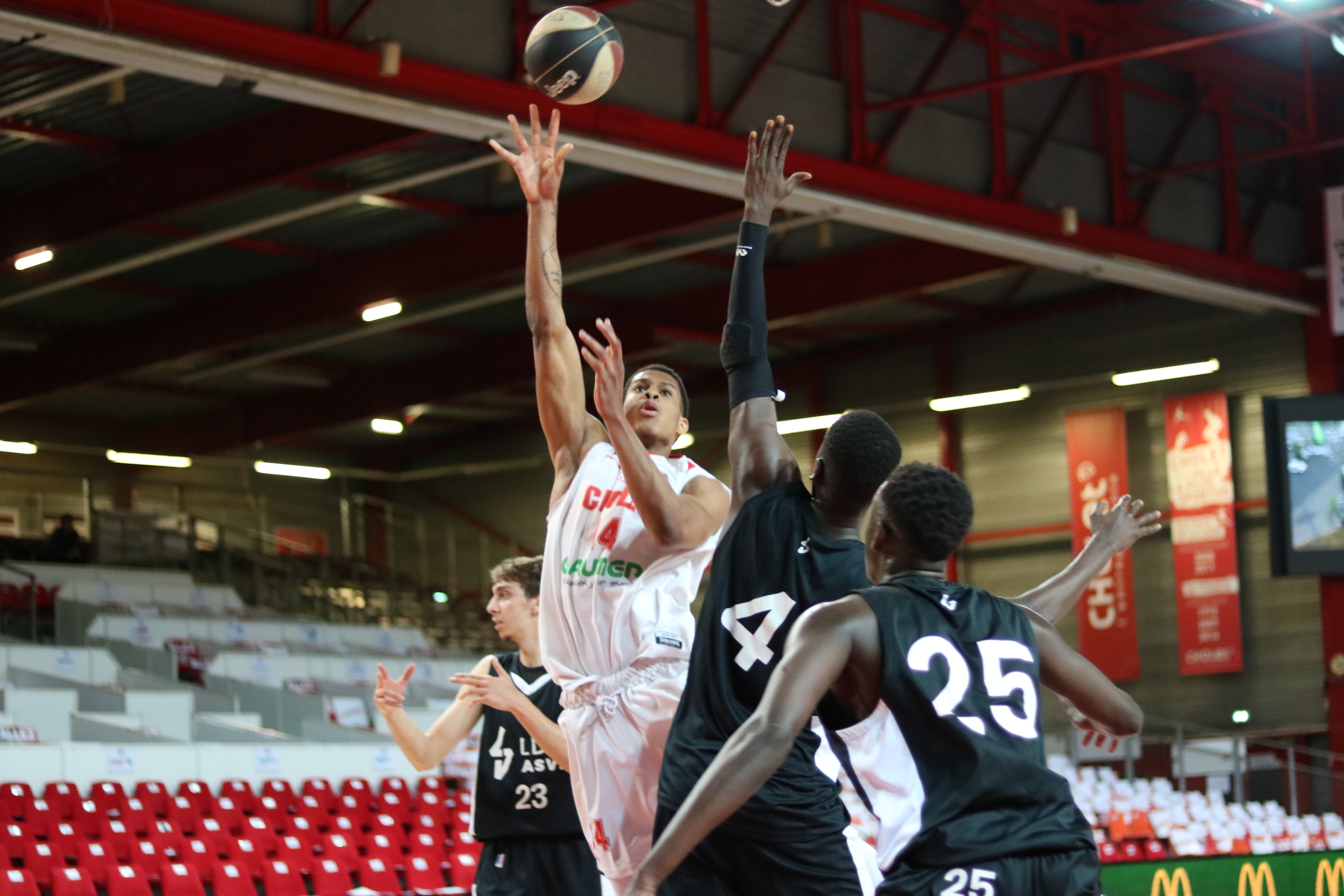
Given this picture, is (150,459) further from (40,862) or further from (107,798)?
(40,862)

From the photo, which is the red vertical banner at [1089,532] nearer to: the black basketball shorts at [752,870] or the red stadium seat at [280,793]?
the red stadium seat at [280,793]

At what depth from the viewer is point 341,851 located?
12.6 metres

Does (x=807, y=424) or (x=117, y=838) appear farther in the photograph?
→ (x=807, y=424)

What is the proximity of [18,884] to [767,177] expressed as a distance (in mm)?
8084

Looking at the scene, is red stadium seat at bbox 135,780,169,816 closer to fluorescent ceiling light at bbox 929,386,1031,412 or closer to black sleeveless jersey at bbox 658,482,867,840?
black sleeveless jersey at bbox 658,482,867,840

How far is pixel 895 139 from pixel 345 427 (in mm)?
18570

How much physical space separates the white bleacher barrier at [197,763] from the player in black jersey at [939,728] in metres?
11.7

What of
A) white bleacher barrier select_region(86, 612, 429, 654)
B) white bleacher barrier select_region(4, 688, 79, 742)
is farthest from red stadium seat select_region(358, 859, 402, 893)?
white bleacher barrier select_region(86, 612, 429, 654)

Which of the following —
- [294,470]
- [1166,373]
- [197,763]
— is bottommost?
[197,763]

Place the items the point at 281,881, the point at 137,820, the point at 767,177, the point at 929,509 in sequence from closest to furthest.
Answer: the point at 929,509
the point at 767,177
the point at 281,881
the point at 137,820

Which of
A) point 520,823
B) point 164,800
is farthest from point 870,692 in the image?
point 164,800

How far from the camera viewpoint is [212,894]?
38.3 feet

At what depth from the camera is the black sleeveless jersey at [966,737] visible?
330cm

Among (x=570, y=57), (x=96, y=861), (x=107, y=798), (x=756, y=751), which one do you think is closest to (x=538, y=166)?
(x=570, y=57)
